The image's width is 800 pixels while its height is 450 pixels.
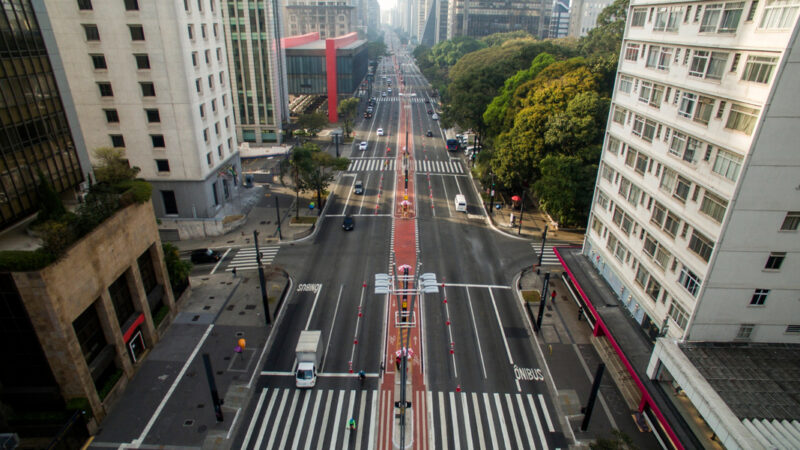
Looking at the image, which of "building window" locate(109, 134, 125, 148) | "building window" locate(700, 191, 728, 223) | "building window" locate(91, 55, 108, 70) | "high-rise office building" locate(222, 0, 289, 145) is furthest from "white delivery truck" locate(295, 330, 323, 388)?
"high-rise office building" locate(222, 0, 289, 145)

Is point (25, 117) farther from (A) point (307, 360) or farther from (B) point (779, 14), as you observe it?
(B) point (779, 14)

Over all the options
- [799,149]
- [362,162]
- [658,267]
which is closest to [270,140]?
[362,162]

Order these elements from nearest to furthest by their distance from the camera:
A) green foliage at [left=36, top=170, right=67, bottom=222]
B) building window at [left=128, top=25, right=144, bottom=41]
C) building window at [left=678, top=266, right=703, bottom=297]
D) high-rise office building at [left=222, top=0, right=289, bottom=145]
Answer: building window at [left=678, top=266, right=703, bottom=297], green foliage at [left=36, top=170, right=67, bottom=222], building window at [left=128, top=25, right=144, bottom=41], high-rise office building at [left=222, top=0, right=289, bottom=145]

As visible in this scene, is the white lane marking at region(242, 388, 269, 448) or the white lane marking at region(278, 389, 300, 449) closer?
the white lane marking at region(278, 389, 300, 449)

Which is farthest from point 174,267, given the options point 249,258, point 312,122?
point 312,122

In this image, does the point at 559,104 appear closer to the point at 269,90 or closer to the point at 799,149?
the point at 799,149

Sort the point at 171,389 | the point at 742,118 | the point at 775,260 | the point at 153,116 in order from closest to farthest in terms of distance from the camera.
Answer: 1. the point at 742,118
2. the point at 775,260
3. the point at 171,389
4. the point at 153,116

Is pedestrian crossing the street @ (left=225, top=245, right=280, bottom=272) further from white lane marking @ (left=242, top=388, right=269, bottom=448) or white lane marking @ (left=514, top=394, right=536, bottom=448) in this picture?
white lane marking @ (left=514, top=394, right=536, bottom=448)
